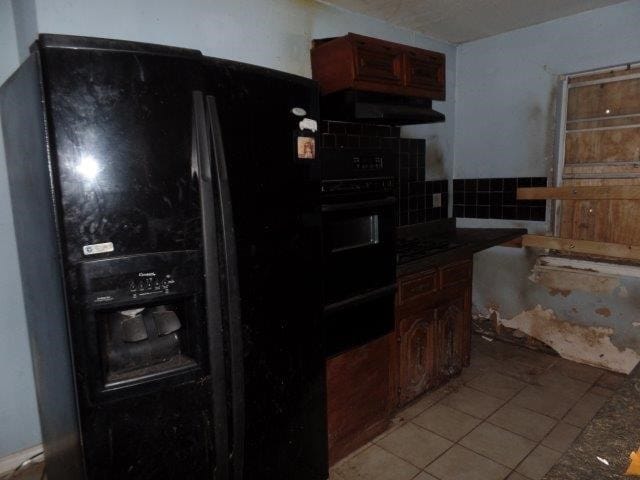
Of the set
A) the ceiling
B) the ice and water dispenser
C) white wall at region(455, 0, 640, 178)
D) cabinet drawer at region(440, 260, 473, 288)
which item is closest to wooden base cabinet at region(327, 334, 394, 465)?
cabinet drawer at region(440, 260, 473, 288)

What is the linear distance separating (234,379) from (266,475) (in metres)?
0.45

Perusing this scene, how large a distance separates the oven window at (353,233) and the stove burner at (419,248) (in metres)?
0.30

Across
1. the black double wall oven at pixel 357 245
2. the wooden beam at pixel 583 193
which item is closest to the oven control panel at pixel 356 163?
the black double wall oven at pixel 357 245

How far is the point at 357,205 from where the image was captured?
1.95 meters

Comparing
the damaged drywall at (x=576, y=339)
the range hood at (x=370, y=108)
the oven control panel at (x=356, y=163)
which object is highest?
the range hood at (x=370, y=108)

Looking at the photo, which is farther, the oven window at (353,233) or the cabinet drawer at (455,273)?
the cabinet drawer at (455,273)

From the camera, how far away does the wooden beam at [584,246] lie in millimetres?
2850

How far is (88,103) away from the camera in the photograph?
43.3 inches

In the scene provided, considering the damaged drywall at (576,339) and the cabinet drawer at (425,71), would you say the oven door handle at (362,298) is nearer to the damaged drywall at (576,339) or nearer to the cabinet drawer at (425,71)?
the cabinet drawer at (425,71)

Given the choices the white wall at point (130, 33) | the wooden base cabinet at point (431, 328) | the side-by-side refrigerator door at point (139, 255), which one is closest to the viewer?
the side-by-side refrigerator door at point (139, 255)

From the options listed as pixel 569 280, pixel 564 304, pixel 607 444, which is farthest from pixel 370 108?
pixel 564 304

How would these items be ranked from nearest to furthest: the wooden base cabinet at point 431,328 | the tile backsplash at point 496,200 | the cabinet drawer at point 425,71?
the wooden base cabinet at point 431,328, the cabinet drawer at point 425,71, the tile backsplash at point 496,200

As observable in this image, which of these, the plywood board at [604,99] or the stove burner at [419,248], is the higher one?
the plywood board at [604,99]

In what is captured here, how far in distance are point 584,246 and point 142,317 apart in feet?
9.95
